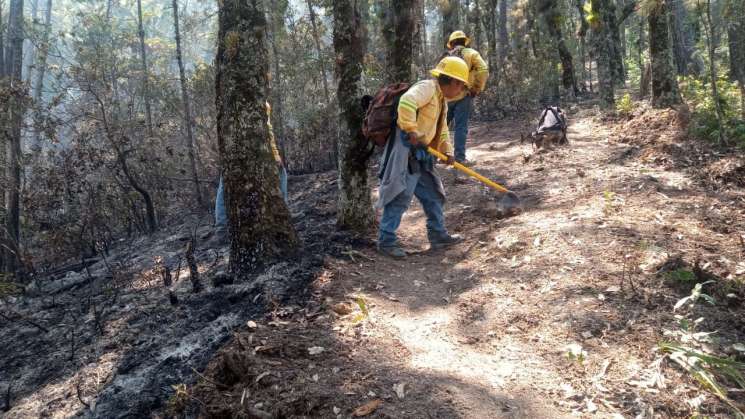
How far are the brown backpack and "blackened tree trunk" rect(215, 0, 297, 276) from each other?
105cm

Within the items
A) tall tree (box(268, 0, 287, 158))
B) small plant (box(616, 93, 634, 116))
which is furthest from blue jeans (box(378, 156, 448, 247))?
tall tree (box(268, 0, 287, 158))

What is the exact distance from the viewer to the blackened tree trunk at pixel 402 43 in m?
6.47

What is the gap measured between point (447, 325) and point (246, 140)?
7.97ft

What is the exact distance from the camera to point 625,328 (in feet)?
11.0

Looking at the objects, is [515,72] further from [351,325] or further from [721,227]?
[351,325]

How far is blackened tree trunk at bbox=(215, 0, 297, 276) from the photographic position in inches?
181

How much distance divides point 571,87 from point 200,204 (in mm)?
11945

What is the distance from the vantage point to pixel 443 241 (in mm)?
5773

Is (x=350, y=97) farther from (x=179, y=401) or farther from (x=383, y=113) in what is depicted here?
(x=179, y=401)

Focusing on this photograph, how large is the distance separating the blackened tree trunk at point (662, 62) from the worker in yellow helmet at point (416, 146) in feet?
20.0

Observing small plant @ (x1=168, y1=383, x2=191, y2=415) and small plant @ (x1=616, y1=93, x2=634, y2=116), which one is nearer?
small plant @ (x1=168, y1=383, x2=191, y2=415)

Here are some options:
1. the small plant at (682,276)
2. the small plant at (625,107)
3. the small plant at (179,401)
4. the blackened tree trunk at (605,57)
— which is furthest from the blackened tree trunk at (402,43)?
the blackened tree trunk at (605,57)

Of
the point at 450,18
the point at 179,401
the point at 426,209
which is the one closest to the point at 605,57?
the point at 450,18

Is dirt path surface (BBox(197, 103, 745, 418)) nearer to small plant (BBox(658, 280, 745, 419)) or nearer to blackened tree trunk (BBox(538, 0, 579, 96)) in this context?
small plant (BBox(658, 280, 745, 419))
